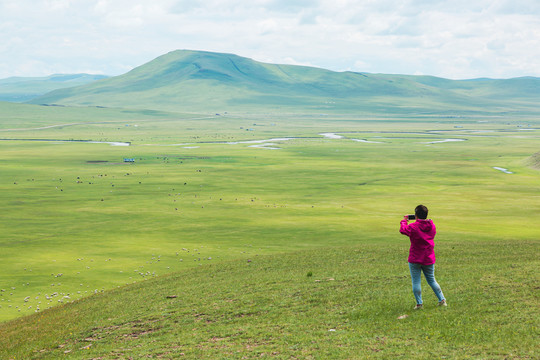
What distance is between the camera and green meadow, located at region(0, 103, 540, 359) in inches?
776

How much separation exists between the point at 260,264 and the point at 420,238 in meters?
18.6

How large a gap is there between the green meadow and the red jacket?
2.23 metres

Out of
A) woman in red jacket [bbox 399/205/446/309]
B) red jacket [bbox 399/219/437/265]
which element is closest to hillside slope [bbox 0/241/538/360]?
woman in red jacket [bbox 399/205/446/309]

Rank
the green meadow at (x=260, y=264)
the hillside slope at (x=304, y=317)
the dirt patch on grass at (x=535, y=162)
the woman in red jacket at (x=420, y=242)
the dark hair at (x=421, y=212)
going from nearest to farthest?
the hillside slope at (x=304, y=317) < the dark hair at (x=421, y=212) < the woman in red jacket at (x=420, y=242) < the green meadow at (x=260, y=264) < the dirt patch on grass at (x=535, y=162)

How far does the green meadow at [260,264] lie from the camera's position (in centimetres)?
1970

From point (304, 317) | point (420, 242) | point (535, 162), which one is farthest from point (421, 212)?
point (535, 162)

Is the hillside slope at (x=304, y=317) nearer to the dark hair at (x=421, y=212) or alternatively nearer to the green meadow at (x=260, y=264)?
the green meadow at (x=260, y=264)

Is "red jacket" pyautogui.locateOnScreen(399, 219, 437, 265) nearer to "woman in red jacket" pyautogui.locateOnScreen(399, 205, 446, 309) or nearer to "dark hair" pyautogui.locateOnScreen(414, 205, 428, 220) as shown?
"woman in red jacket" pyautogui.locateOnScreen(399, 205, 446, 309)

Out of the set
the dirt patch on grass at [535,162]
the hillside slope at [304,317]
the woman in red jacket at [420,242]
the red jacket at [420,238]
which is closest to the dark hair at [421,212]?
the woman in red jacket at [420,242]

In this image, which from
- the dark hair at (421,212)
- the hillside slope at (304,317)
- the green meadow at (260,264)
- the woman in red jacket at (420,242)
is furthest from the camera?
the green meadow at (260,264)

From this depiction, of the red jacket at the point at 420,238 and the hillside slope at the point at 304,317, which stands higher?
the red jacket at the point at 420,238

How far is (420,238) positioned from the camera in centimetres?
1948

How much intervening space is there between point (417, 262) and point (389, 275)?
8811 millimetres

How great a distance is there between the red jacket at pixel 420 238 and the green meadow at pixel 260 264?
87.9 inches
